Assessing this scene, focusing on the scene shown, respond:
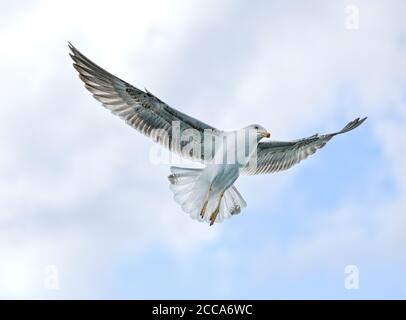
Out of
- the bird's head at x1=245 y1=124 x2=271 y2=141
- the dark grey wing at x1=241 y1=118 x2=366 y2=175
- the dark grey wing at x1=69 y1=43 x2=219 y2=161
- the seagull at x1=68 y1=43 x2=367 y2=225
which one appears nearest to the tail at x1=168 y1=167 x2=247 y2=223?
the seagull at x1=68 y1=43 x2=367 y2=225

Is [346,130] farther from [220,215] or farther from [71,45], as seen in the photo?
[71,45]

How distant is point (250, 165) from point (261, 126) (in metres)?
1.11

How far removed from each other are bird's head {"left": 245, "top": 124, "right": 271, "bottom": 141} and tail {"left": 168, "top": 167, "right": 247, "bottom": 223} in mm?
973

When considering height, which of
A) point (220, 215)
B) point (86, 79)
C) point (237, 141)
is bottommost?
point (220, 215)

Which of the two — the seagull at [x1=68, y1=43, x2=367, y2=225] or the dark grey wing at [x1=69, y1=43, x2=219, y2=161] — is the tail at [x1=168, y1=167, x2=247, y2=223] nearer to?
the seagull at [x1=68, y1=43, x2=367, y2=225]

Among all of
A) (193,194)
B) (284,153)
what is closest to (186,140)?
(193,194)

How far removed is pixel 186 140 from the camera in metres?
13.4

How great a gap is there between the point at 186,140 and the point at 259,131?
1089 millimetres

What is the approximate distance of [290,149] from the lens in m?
14.4

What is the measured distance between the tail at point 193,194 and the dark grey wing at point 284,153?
0.81m

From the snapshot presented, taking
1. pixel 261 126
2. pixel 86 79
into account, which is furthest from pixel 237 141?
pixel 86 79

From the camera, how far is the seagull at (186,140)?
1315 centimetres

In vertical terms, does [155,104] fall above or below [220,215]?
above

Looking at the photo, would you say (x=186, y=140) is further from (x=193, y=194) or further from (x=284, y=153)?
Answer: (x=284, y=153)
